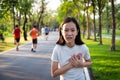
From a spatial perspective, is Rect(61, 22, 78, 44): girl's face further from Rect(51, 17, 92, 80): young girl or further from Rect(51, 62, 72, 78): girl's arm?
Rect(51, 62, 72, 78): girl's arm

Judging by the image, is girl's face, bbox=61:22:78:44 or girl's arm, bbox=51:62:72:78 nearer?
girl's arm, bbox=51:62:72:78

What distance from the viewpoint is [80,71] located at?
13.8 ft

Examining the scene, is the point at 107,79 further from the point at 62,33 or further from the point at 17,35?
the point at 17,35

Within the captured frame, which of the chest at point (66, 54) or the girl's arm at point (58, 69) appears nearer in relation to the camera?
the girl's arm at point (58, 69)

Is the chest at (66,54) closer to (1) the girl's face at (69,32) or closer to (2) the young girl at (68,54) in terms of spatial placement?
(2) the young girl at (68,54)

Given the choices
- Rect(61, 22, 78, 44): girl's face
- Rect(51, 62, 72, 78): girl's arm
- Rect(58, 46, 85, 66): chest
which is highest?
Rect(61, 22, 78, 44): girl's face

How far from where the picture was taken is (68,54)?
13.7ft

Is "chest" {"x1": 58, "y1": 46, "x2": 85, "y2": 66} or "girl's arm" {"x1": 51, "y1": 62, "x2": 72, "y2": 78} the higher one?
"chest" {"x1": 58, "y1": 46, "x2": 85, "y2": 66}

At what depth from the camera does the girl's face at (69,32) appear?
416 centimetres

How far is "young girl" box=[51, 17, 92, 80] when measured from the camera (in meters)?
4.10

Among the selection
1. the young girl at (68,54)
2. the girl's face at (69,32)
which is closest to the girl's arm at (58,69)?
the young girl at (68,54)

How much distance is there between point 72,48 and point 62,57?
17 cm

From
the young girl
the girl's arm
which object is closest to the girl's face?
the young girl

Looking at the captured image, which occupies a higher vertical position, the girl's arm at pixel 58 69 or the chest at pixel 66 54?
the chest at pixel 66 54
